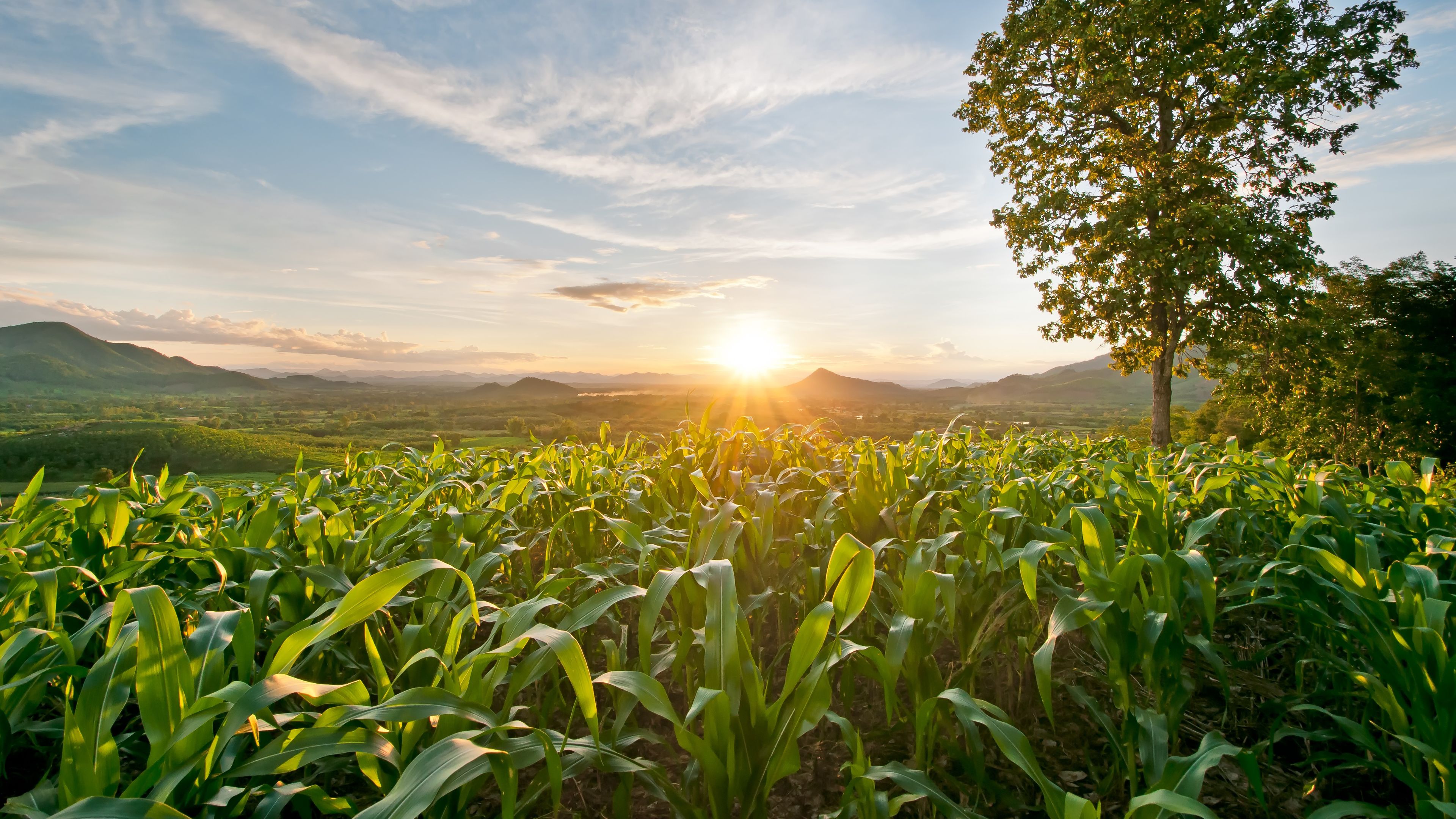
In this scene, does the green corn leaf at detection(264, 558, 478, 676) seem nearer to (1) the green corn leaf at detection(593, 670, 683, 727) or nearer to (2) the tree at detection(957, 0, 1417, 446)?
(1) the green corn leaf at detection(593, 670, 683, 727)

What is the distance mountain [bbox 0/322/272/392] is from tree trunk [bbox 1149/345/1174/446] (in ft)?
431

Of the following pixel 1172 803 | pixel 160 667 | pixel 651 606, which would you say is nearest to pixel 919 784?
pixel 1172 803

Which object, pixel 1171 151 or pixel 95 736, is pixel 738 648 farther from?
pixel 1171 151

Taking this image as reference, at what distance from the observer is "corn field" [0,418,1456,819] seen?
1227mm

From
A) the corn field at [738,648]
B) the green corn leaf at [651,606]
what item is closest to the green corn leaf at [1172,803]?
the corn field at [738,648]

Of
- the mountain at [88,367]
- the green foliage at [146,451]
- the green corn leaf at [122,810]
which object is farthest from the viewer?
the mountain at [88,367]

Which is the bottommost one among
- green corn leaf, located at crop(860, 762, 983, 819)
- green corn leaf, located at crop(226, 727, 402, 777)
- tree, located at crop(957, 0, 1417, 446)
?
green corn leaf, located at crop(860, 762, 983, 819)

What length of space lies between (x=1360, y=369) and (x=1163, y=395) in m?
14.8

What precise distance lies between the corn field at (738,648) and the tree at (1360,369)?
42.1 ft

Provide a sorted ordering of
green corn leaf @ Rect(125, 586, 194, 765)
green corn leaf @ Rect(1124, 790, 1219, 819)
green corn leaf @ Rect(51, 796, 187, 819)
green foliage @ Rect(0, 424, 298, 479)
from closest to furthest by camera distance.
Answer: green corn leaf @ Rect(51, 796, 187, 819) → green corn leaf @ Rect(1124, 790, 1219, 819) → green corn leaf @ Rect(125, 586, 194, 765) → green foliage @ Rect(0, 424, 298, 479)

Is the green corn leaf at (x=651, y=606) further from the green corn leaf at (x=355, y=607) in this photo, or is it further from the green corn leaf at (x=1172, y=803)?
the green corn leaf at (x=1172, y=803)

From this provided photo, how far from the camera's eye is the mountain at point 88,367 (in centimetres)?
10781

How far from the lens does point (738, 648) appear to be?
61.3 inches

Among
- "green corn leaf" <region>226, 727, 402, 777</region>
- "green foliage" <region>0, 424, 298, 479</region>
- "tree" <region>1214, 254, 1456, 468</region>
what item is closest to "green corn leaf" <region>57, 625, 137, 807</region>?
"green corn leaf" <region>226, 727, 402, 777</region>
